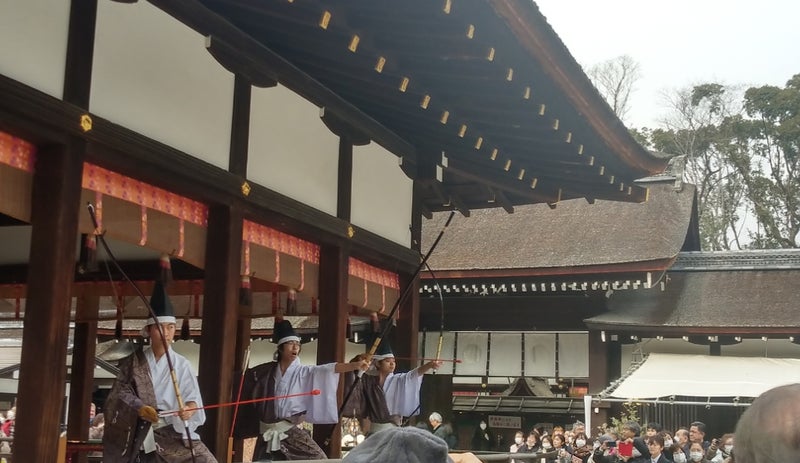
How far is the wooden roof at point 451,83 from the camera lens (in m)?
5.10

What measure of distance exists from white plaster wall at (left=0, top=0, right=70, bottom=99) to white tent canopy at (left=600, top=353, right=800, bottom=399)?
35.0ft

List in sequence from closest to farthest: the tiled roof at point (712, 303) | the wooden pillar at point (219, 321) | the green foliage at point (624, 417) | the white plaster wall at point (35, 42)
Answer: the white plaster wall at point (35, 42)
the wooden pillar at point (219, 321)
the green foliage at point (624, 417)
the tiled roof at point (712, 303)

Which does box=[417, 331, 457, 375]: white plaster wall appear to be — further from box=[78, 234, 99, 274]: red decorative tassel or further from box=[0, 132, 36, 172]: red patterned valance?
box=[0, 132, 36, 172]: red patterned valance

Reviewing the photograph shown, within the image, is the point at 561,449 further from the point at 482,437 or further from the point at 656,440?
the point at 482,437

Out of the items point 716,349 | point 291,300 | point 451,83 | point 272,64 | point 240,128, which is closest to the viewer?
point 240,128

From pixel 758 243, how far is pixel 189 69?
31.1 metres

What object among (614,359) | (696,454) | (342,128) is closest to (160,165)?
(342,128)

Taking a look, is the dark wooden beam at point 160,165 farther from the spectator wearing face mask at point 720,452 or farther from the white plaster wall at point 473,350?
the white plaster wall at point 473,350

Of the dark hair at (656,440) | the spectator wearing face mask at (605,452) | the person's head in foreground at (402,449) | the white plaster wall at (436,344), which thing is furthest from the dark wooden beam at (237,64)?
the white plaster wall at (436,344)

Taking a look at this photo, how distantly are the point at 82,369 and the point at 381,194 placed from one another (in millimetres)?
3859

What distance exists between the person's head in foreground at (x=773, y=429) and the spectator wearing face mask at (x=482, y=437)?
48.9ft

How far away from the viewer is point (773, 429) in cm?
143

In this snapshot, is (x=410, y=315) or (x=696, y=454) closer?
(x=410, y=315)

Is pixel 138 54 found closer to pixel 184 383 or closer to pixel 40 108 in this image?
pixel 40 108
